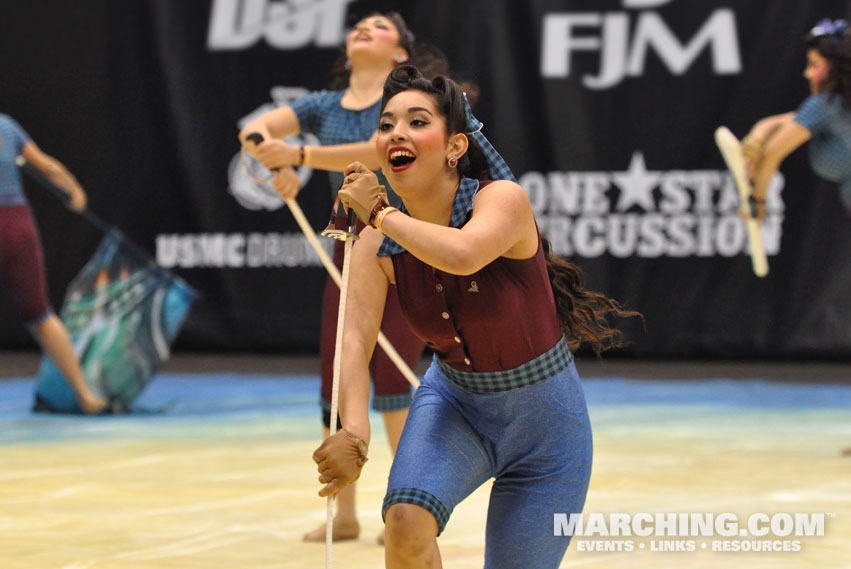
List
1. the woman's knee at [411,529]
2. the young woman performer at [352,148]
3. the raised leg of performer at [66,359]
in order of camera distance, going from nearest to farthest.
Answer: the woman's knee at [411,529]
the young woman performer at [352,148]
the raised leg of performer at [66,359]

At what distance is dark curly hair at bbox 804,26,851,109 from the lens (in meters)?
5.30

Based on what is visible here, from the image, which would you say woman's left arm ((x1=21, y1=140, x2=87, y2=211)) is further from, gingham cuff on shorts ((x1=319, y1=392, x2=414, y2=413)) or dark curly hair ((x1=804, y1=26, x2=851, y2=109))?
dark curly hair ((x1=804, y1=26, x2=851, y2=109))

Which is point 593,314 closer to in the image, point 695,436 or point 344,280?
point 344,280

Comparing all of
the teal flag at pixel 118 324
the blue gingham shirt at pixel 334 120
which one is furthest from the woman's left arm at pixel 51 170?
the blue gingham shirt at pixel 334 120

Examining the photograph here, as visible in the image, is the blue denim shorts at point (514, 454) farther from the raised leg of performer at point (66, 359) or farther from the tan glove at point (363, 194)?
the raised leg of performer at point (66, 359)

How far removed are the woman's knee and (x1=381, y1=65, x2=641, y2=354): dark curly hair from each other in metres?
0.62

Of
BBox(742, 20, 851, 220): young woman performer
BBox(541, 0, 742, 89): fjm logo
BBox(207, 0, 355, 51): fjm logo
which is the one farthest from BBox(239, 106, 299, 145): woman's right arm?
BBox(207, 0, 355, 51): fjm logo

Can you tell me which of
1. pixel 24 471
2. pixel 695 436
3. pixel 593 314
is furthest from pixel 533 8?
pixel 593 314

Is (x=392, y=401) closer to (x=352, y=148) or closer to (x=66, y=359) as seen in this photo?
(x=352, y=148)

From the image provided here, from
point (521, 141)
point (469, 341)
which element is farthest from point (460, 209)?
point (521, 141)

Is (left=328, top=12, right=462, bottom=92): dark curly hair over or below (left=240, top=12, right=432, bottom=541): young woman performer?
over

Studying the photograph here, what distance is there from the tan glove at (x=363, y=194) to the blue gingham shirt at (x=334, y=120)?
1425mm

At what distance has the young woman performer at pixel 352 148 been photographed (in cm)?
371

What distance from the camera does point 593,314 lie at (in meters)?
2.67
